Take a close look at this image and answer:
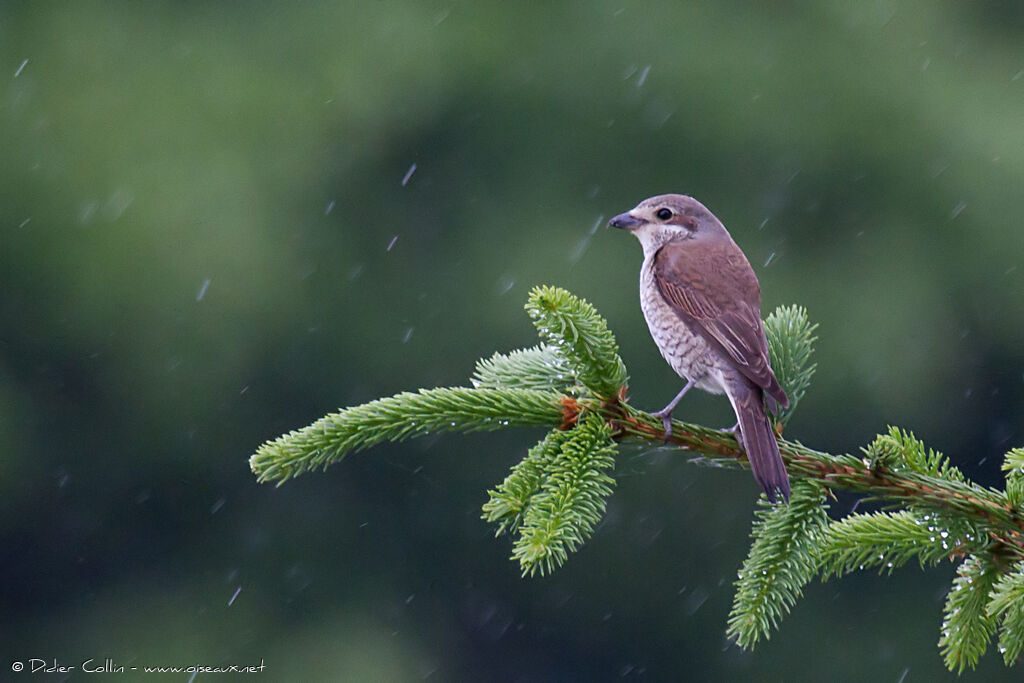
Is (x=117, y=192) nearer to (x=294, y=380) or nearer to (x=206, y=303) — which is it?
(x=206, y=303)

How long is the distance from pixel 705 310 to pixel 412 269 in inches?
251

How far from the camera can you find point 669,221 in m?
3.36

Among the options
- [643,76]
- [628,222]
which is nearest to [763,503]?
[628,222]

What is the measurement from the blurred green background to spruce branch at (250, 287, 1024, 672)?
562cm

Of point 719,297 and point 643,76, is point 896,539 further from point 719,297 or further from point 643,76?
point 643,76

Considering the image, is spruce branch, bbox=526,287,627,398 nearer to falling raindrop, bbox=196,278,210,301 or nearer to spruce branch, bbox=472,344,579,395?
spruce branch, bbox=472,344,579,395

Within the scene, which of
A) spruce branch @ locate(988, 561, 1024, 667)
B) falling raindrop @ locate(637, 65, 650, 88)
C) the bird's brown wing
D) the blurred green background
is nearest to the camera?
spruce branch @ locate(988, 561, 1024, 667)

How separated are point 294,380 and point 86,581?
2.83m

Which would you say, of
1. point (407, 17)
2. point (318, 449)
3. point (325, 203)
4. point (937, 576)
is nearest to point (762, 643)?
point (937, 576)

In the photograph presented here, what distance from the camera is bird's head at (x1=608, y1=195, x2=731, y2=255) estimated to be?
11.0 ft

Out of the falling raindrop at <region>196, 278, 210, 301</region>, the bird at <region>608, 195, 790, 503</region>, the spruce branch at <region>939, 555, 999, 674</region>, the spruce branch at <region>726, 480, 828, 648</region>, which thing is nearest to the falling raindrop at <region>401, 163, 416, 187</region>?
the falling raindrop at <region>196, 278, 210, 301</region>

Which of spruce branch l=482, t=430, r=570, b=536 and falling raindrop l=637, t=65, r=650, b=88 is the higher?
spruce branch l=482, t=430, r=570, b=536

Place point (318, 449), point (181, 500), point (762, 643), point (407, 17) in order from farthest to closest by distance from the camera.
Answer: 1. point (762, 643)
2. point (181, 500)
3. point (407, 17)
4. point (318, 449)

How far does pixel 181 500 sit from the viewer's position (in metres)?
9.66
